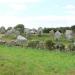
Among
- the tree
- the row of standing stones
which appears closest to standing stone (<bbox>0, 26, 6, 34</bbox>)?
the row of standing stones

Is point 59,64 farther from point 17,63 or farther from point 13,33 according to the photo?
point 13,33

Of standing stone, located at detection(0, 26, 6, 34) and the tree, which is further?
standing stone, located at detection(0, 26, 6, 34)

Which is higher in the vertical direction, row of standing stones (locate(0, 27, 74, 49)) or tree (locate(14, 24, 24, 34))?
tree (locate(14, 24, 24, 34))

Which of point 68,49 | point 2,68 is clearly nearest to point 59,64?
point 2,68

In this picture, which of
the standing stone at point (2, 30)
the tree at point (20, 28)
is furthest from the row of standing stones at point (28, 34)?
the tree at point (20, 28)

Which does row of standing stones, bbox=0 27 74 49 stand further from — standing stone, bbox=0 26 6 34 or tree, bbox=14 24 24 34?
tree, bbox=14 24 24 34

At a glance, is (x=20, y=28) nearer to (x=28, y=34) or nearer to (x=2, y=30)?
(x=2, y=30)

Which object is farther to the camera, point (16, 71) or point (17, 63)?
point (17, 63)

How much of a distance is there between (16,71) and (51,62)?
11.1 feet

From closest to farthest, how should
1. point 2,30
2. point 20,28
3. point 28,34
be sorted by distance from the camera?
point 28,34 < point 2,30 < point 20,28

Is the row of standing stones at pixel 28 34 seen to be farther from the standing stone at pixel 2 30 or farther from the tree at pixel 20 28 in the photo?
Answer: the tree at pixel 20 28

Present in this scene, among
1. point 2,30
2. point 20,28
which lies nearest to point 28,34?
point 20,28

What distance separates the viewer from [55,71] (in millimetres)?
18609

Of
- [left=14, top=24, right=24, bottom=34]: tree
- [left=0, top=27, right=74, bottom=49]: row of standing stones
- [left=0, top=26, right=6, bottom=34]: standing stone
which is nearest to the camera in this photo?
[left=0, top=27, right=74, bottom=49]: row of standing stones
